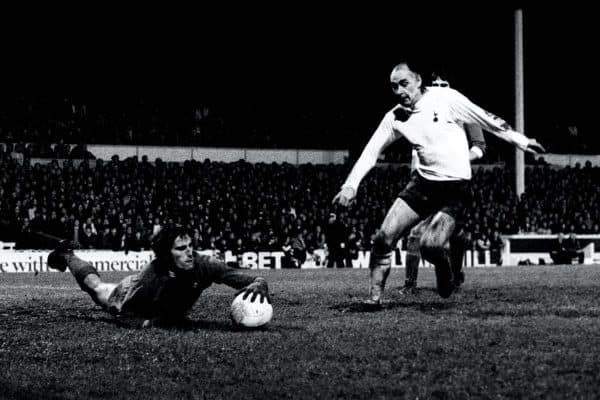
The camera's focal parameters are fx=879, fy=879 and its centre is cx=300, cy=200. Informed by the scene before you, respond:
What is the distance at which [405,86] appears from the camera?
892 centimetres

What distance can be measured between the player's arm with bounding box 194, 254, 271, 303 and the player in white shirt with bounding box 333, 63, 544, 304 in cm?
168

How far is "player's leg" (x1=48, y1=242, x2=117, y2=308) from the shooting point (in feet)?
28.3

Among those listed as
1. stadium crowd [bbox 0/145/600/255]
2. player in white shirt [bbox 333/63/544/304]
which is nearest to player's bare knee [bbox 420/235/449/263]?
player in white shirt [bbox 333/63/544/304]

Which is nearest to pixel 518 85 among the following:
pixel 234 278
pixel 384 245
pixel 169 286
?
pixel 384 245

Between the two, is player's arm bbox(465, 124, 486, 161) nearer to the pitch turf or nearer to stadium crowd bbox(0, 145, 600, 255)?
the pitch turf

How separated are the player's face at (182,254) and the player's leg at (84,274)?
4.40 feet

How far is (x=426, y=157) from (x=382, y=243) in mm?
992

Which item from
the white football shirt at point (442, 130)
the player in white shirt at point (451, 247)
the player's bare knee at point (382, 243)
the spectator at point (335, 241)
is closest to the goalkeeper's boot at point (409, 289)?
the player in white shirt at point (451, 247)

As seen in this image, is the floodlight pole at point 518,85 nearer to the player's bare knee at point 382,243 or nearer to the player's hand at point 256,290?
the player's bare knee at point 382,243

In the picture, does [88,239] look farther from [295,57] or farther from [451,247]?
[451,247]

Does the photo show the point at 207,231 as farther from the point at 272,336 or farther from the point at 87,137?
the point at 272,336

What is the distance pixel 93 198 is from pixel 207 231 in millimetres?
4016

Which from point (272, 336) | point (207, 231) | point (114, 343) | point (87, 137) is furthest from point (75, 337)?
point (87, 137)

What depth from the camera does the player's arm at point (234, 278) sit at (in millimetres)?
7387
